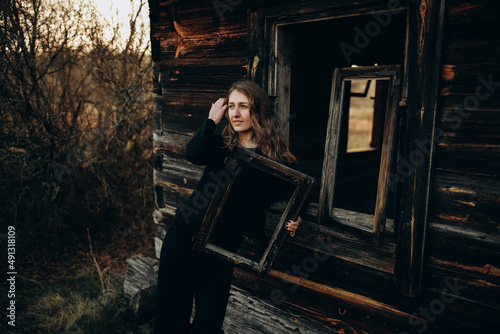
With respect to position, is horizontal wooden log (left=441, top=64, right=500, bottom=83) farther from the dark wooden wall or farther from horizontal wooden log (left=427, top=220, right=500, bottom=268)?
horizontal wooden log (left=427, top=220, right=500, bottom=268)

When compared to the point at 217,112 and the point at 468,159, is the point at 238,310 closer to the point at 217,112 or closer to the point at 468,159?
the point at 217,112

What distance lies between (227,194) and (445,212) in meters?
1.35

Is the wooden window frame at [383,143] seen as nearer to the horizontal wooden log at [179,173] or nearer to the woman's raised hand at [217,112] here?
the woman's raised hand at [217,112]

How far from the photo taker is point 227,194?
2.26 m

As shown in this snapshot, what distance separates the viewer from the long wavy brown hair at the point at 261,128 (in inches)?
93.6

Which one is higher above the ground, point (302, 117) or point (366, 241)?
point (302, 117)

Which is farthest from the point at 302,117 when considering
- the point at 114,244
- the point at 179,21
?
the point at 114,244

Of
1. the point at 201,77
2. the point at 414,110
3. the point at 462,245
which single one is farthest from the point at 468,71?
the point at 201,77

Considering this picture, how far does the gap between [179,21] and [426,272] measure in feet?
10.0

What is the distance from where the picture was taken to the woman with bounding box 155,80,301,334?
7.54 ft

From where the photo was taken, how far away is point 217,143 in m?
2.42

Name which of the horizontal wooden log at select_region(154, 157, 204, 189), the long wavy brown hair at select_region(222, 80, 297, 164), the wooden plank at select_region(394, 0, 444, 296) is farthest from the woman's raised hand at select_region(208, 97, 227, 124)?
the horizontal wooden log at select_region(154, 157, 204, 189)

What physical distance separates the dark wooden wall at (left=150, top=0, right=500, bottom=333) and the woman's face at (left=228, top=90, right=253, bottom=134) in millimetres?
746

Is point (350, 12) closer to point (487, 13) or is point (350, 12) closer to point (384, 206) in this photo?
point (487, 13)
